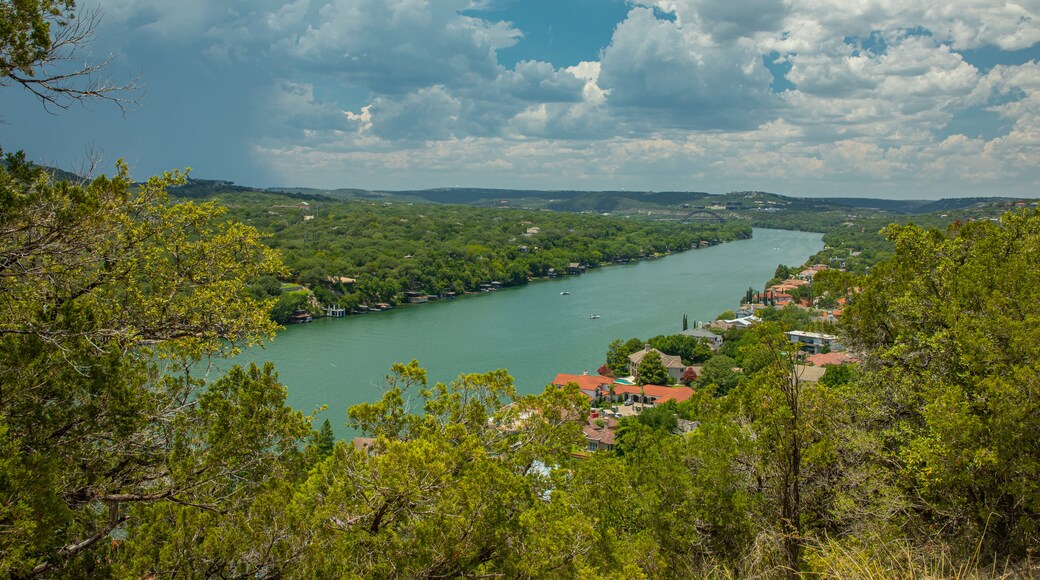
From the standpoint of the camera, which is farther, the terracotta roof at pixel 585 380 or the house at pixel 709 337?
the house at pixel 709 337

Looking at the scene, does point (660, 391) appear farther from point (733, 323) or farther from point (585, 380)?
point (733, 323)

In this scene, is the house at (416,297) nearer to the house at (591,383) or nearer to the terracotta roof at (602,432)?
the house at (591,383)

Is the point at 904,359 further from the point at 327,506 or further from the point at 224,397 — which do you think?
the point at 224,397

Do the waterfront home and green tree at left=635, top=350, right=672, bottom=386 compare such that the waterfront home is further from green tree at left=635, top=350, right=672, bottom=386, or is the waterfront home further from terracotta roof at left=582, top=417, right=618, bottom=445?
terracotta roof at left=582, top=417, right=618, bottom=445

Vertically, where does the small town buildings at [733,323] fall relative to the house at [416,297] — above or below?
above

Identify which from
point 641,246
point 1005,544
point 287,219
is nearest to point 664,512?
point 1005,544

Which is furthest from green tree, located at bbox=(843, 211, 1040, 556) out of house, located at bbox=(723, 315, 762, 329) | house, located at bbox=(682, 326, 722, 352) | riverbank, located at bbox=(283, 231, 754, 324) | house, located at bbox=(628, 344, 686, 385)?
riverbank, located at bbox=(283, 231, 754, 324)

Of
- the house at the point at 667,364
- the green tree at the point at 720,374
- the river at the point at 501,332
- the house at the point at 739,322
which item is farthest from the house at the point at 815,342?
the house at the point at 667,364
